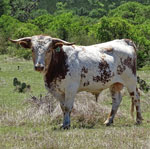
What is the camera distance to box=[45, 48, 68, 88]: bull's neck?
432 inches

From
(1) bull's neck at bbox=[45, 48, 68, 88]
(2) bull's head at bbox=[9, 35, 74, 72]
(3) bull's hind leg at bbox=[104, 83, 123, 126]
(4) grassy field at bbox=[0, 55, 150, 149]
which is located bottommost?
(4) grassy field at bbox=[0, 55, 150, 149]

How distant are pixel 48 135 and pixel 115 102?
3352mm

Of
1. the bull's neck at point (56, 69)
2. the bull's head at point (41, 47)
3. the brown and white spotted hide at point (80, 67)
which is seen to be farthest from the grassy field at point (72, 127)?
the bull's head at point (41, 47)

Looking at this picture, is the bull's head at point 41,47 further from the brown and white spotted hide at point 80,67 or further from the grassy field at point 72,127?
the grassy field at point 72,127

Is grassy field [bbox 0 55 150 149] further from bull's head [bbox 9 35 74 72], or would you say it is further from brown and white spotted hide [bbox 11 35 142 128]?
bull's head [bbox 9 35 74 72]

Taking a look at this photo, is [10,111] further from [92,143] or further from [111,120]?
[92,143]

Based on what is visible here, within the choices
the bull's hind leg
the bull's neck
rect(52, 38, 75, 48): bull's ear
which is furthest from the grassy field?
rect(52, 38, 75, 48): bull's ear

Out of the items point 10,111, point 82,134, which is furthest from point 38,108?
point 82,134

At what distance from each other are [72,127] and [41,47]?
1903 mm

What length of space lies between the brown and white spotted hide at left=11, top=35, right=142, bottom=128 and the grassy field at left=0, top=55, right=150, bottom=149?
492 millimetres

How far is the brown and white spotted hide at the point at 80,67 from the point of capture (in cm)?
1073

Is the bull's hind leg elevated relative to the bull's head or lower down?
lower down

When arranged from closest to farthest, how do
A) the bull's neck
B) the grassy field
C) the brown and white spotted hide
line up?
the grassy field → the brown and white spotted hide → the bull's neck

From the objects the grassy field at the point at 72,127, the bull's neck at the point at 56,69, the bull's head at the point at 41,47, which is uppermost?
the bull's head at the point at 41,47
